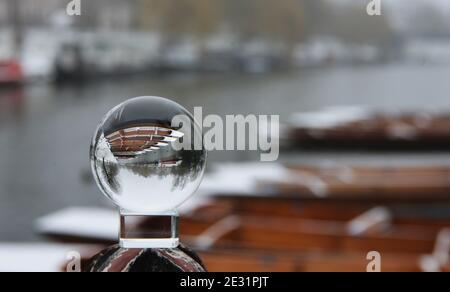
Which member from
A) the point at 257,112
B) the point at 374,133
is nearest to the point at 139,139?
the point at 374,133

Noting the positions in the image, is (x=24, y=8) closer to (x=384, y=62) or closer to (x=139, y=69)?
(x=139, y=69)

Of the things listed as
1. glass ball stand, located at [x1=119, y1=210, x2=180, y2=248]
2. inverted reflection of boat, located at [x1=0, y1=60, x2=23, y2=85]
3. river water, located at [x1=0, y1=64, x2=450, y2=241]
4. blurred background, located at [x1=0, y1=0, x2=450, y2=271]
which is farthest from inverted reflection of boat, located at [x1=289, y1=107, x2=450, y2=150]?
glass ball stand, located at [x1=119, y1=210, x2=180, y2=248]

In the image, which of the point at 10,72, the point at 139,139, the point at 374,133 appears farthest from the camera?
the point at 10,72

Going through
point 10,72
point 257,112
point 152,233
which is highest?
point 10,72

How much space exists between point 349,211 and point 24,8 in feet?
22.4

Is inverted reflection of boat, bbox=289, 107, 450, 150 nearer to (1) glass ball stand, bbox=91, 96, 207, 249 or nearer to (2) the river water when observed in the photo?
(2) the river water

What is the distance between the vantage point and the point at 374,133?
4586 millimetres

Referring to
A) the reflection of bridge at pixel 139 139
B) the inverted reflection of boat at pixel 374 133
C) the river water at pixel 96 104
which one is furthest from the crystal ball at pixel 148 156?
the inverted reflection of boat at pixel 374 133

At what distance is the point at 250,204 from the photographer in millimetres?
2277

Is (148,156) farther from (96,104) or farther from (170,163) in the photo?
(96,104)

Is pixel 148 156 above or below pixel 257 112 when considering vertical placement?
below

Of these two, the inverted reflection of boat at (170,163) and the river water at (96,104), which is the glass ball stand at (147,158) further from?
the river water at (96,104)

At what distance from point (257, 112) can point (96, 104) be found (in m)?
1.65

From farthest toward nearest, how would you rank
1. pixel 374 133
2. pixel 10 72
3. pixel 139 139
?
1. pixel 10 72
2. pixel 374 133
3. pixel 139 139
